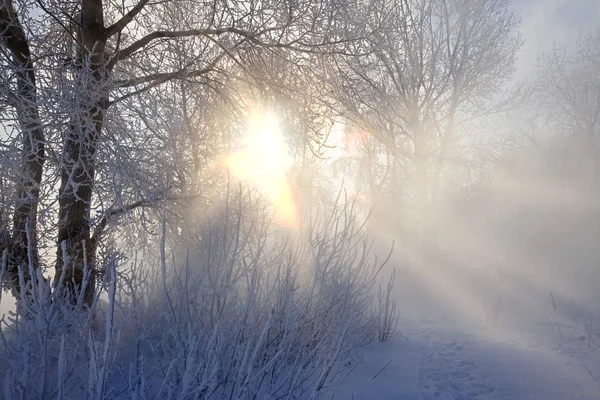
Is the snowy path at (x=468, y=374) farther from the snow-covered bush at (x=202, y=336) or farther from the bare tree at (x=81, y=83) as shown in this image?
the bare tree at (x=81, y=83)

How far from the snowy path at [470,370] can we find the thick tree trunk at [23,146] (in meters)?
2.90

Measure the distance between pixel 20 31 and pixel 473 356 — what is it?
18.4ft

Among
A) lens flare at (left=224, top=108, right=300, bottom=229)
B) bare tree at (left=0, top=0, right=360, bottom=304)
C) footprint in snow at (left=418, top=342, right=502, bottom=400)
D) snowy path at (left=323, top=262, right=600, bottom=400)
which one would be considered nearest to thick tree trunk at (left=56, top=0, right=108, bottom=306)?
bare tree at (left=0, top=0, right=360, bottom=304)

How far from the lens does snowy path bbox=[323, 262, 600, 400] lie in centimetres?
328

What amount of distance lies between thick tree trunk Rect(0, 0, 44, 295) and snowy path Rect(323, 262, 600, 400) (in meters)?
2.90

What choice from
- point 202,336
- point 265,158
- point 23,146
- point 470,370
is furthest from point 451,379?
point 23,146

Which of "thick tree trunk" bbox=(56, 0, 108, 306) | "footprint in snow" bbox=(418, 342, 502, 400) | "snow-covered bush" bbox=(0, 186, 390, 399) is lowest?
"footprint in snow" bbox=(418, 342, 502, 400)

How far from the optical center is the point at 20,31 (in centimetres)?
353

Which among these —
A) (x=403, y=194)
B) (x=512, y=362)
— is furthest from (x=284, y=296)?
(x=403, y=194)

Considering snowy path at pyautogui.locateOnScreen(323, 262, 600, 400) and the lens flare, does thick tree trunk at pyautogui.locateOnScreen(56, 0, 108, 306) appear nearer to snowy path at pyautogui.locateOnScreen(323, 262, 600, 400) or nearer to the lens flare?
the lens flare

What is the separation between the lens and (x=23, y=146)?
124 inches

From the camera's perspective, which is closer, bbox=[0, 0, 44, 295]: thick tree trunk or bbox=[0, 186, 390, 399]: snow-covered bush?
bbox=[0, 186, 390, 399]: snow-covered bush

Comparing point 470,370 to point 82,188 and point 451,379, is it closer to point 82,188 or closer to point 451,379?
point 451,379

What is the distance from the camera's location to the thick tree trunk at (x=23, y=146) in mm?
2951
